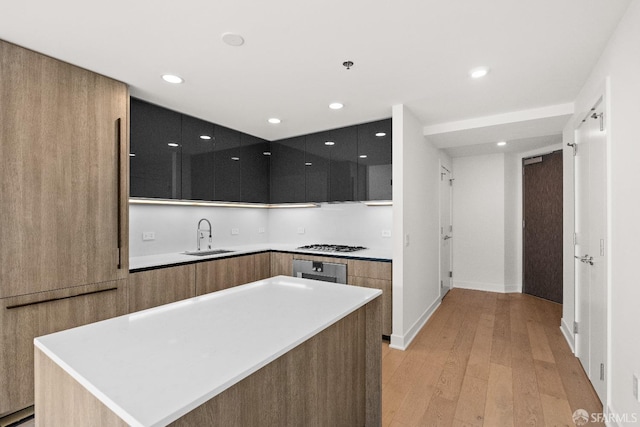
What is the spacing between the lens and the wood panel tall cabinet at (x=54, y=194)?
6.28ft

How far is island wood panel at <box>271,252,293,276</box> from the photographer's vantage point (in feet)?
12.4

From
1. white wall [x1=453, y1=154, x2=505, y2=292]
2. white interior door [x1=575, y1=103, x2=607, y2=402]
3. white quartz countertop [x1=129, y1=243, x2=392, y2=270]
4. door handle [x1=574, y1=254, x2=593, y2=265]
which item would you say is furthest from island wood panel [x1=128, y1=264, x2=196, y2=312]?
white wall [x1=453, y1=154, x2=505, y2=292]

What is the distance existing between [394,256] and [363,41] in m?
1.93

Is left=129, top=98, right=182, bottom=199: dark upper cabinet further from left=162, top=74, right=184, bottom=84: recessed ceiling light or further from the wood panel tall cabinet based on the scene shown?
left=162, top=74, right=184, bottom=84: recessed ceiling light

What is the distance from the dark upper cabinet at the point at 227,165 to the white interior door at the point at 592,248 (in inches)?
139

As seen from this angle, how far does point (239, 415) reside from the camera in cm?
95

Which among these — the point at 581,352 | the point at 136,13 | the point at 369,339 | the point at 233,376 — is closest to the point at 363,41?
the point at 136,13

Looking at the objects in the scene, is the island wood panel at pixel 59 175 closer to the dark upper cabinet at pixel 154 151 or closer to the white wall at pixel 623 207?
the dark upper cabinet at pixel 154 151

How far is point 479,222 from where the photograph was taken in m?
5.12

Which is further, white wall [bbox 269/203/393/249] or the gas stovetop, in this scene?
white wall [bbox 269/203/393/249]

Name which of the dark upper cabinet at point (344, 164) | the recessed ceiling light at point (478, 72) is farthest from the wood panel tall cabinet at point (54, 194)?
the recessed ceiling light at point (478, 72)

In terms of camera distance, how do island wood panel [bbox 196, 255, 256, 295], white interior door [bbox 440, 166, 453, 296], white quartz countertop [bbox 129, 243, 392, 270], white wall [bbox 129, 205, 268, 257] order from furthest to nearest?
white interior door [bbox 440, 166, 453, 296] → white wall [bbox 129, 205, 268, 257] → island wood panel [bbox 196, 255, 256, 295] → white quartz countertop [bbox 129, 243, 392, 270]

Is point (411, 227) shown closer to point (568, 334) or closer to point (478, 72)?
point (478, 72)

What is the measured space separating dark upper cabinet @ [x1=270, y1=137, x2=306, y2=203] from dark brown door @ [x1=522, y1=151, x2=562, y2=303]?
3.72 m
